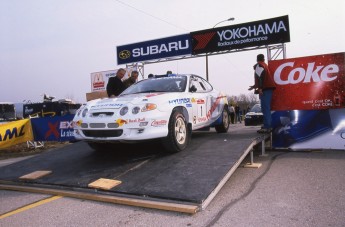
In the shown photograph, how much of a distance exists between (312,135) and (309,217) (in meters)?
4.11

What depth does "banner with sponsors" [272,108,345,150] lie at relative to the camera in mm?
6898

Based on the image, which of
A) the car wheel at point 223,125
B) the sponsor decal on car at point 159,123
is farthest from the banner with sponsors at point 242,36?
the sponsor decal on car at point 159,123

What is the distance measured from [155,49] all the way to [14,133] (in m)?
A: 10.1

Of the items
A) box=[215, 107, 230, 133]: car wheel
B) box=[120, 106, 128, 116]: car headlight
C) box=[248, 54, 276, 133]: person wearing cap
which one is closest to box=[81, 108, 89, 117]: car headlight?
box=[120, 106, 128, 116]: car headlight

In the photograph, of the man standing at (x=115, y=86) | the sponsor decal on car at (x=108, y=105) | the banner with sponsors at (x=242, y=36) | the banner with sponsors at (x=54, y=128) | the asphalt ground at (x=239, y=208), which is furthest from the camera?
the banner with sponsors at (x=242, y=36)

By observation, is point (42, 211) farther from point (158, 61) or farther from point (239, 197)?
point (158, 61)

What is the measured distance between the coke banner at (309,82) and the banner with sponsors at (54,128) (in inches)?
285

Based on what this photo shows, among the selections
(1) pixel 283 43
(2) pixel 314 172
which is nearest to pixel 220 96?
(2) pixel 314 172

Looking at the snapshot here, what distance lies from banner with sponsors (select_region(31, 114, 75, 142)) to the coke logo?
23.9 feet

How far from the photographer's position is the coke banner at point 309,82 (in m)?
6.87

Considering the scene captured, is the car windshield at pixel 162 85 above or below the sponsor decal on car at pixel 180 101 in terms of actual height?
above

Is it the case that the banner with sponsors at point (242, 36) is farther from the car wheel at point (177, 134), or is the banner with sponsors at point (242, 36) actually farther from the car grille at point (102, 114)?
the car grille at point (102, 114)

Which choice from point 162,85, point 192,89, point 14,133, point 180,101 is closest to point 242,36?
point 192,89

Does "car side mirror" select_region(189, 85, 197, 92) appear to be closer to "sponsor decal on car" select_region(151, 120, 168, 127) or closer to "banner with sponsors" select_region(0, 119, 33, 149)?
"sponsor decal on car" select_region(151, 120, 168, 127)
